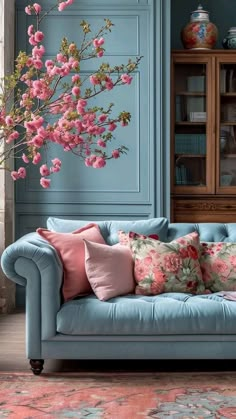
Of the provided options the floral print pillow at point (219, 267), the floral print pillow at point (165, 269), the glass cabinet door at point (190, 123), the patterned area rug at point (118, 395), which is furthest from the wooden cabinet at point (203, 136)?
the patterned area rug at point (118, 395)

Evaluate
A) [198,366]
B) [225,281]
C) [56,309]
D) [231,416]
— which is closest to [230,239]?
[225,281]

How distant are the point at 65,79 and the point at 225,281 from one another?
2.29 m

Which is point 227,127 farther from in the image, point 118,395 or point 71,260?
point 118,395

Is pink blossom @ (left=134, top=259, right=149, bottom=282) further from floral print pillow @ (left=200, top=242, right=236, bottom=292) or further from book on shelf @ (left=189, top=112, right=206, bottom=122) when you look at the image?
book on shelf @ (left=189, top=112, right=206, bottom=122)

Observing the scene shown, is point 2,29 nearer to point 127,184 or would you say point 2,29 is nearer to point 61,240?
point 127,184

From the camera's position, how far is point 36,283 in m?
3.60

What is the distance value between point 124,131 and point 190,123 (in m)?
0.58

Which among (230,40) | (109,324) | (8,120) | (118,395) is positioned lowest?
(118,395)

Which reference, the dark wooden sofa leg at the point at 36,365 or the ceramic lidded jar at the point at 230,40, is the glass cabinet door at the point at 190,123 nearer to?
the ceramic lidded jar at the point at 230,40

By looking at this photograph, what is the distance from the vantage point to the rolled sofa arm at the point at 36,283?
3582mm

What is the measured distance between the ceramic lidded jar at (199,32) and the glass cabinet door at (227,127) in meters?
0.21

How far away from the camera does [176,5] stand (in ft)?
20.2

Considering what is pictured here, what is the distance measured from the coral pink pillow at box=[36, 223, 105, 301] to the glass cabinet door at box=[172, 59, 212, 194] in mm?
1966

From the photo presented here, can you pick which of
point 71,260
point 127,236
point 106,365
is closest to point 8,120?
point 71,260
